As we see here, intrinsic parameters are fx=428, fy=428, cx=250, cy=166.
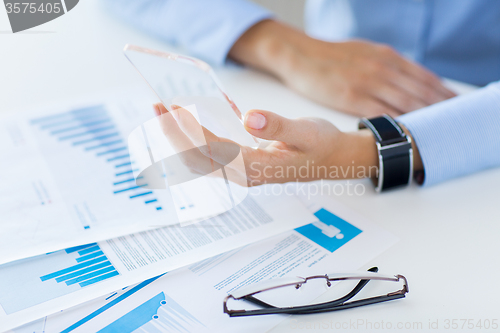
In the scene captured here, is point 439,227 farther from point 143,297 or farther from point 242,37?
point 242,37

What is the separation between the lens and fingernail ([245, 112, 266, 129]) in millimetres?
423

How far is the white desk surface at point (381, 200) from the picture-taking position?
389 mm

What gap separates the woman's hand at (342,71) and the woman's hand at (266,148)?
202mm

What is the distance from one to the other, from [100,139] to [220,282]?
31cm

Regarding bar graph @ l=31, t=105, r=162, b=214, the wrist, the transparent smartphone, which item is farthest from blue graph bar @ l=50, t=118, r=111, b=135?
the wrist

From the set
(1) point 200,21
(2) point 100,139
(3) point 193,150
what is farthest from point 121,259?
(1) point 200,21

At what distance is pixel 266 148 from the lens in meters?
0.47

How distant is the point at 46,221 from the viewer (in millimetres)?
470

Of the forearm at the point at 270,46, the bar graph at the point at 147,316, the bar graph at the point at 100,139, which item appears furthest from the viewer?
the forearm at the point at 270,46

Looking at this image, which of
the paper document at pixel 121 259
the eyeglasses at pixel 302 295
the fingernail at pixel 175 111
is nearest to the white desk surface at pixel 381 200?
the eyeglasses at pixel 302 295

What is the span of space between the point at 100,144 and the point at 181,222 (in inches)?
8.0

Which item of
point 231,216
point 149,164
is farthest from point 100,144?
point 231,216

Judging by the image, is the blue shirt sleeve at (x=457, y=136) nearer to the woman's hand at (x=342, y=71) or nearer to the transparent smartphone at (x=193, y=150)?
the woman's hand at (x=342, y=71)

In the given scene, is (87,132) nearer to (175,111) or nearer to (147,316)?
(175,111)
